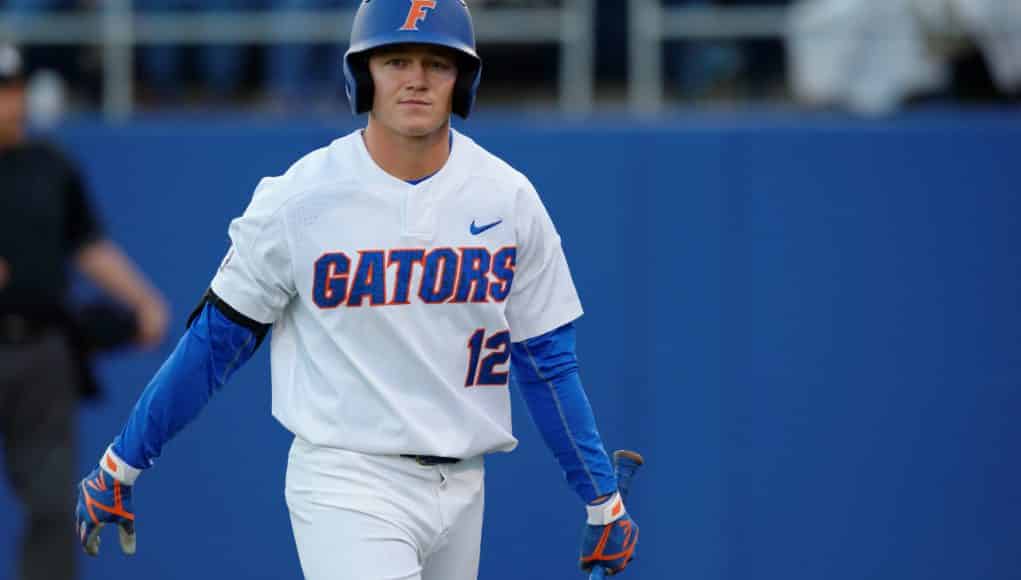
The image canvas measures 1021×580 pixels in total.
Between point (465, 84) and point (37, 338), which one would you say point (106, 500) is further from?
point (37, 338)

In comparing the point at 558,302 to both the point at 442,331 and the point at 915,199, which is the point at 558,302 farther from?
the point at 915,199

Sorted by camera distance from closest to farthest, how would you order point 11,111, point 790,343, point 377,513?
point 377,513 → point 11,111 → point 790,343

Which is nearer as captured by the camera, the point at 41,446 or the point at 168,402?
the point at 168,402

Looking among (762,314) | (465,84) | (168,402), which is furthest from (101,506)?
(762,314)

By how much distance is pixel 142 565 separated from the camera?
7.08 meters

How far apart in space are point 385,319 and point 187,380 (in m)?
0.50

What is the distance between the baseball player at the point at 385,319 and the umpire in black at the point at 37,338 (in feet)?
8.53

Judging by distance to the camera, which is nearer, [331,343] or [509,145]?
[331,343]

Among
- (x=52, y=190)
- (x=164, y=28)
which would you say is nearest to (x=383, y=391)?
(x=52, y=190)

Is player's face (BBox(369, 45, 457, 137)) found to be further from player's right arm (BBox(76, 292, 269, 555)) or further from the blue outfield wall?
the blue outfield wall

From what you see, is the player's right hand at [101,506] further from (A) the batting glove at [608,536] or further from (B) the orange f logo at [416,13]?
(B) the orange f logo at [416,13]

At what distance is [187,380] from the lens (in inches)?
147

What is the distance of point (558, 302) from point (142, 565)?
12.6 ft

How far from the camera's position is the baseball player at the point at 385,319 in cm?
366
